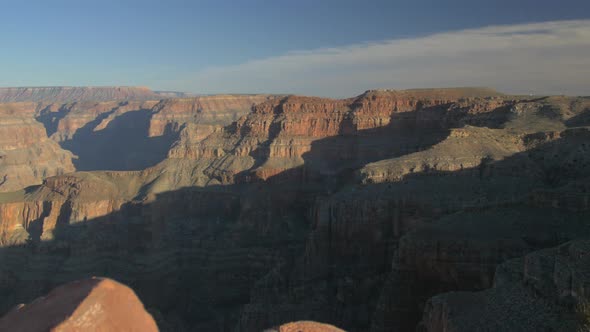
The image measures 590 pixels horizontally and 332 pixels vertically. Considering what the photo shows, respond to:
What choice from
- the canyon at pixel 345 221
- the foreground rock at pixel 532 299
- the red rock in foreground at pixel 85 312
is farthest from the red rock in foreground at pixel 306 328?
the foreground rock at pixel 532 299

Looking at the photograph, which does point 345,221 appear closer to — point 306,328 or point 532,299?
point 532,299

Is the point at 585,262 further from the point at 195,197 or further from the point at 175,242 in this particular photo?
the point at 195,197

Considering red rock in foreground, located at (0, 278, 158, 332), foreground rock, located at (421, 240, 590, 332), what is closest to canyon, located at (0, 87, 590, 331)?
foreground rock, located at (421, 240, 590, 332)

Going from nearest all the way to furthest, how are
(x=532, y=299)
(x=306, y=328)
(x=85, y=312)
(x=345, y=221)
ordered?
(x=85, y=312), (x=306, y=328), (x=532, y=299), (x=345, y=221)

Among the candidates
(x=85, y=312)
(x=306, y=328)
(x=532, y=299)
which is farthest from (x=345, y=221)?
(x=85, y=312)

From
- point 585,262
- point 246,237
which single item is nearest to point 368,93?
point 246,237
